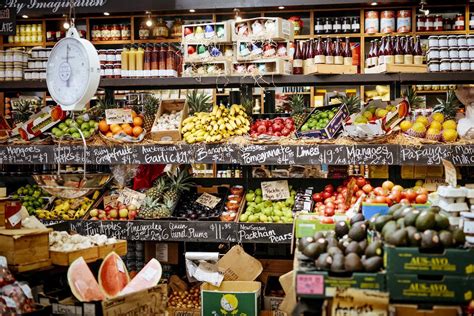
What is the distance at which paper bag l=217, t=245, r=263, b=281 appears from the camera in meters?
5.21

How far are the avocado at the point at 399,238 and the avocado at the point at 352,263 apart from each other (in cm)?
18

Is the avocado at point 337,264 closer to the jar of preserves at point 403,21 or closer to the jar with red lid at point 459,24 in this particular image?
the jar of preserves at point 403,21

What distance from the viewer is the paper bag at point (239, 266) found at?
5.21 meters

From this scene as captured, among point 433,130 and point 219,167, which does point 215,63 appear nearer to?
point 433,130

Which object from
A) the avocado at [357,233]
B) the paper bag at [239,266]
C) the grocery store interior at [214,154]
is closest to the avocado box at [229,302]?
the grocery store interior at [214,154]

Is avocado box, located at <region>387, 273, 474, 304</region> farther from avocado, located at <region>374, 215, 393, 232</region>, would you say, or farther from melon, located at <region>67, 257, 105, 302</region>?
melon, located at <region>67, 257, 105, 302</region>

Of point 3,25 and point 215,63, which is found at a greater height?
point 3,25

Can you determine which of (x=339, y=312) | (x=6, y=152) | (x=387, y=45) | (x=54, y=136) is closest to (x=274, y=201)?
(x=387, y=45)

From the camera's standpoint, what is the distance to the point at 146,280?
4051mm

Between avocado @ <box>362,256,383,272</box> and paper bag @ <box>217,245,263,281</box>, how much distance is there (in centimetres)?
227

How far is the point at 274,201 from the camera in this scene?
579 centimetres

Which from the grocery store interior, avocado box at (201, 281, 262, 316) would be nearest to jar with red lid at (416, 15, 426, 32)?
the grocery store interior

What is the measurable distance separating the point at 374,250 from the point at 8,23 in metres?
4.72

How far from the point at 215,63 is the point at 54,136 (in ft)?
5.39
